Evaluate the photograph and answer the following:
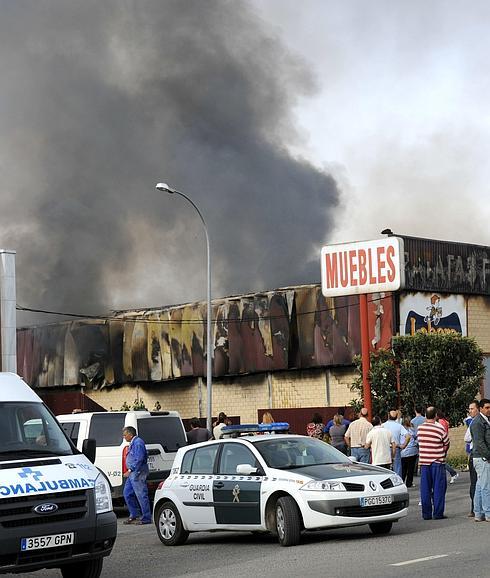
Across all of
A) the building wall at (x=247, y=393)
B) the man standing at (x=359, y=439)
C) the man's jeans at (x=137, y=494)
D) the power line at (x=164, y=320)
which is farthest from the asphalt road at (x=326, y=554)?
the building wall at (x=247, y=393)

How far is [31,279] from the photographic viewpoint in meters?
51.2

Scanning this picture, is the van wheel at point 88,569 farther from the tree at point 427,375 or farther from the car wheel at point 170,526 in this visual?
the tree at point 427,375

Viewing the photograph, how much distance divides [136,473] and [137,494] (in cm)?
44

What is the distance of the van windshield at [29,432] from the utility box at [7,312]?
21567mm

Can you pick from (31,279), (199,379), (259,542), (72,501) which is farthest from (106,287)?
(72,501)

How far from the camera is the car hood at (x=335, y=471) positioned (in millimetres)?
14391

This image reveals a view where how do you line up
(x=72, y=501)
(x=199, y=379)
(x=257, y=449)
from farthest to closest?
(x=199, y=379) → (x=257, y=449) → (x=72, y=501)

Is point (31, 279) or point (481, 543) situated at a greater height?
point (31, 279)

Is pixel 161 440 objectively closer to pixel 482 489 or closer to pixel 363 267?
pixel 482 489

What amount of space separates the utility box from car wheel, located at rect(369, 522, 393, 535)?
2002 cm

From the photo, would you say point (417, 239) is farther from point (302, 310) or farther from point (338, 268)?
point (338, 268)

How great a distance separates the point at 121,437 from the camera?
70.4 ft

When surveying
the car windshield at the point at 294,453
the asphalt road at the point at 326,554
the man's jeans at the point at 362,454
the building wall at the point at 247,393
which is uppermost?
the building wall at the point at 247,393

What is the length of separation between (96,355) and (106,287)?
463 cm
